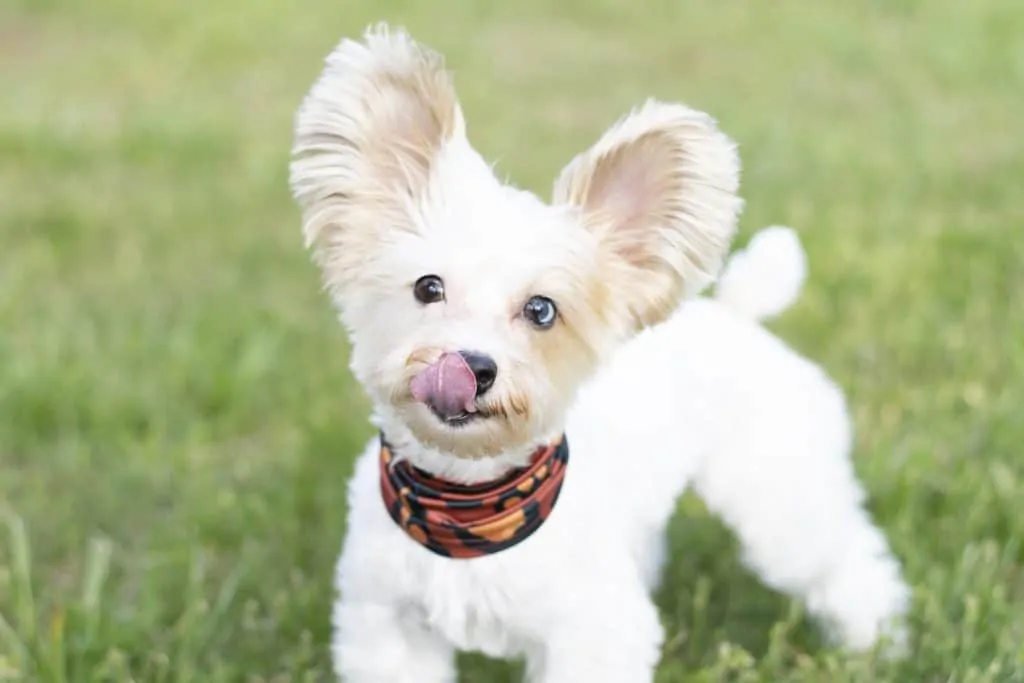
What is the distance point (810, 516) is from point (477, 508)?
3.89 ft

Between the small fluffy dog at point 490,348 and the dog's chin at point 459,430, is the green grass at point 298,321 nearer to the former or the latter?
the small fluffy dog at point 490,348

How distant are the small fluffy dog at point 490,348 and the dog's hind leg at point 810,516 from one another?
1.24 ft

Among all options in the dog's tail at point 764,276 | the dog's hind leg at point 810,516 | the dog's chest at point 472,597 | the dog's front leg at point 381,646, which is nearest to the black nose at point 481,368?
the dog's chest at point 472,597

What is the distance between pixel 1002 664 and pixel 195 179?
576cm

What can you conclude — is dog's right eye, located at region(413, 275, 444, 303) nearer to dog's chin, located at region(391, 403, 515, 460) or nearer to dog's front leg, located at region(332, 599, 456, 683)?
dog's chin, located at region(391, 403, 515, 460)

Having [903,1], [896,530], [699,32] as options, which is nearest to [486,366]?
[896,530]

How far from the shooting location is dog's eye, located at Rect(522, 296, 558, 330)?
247cm

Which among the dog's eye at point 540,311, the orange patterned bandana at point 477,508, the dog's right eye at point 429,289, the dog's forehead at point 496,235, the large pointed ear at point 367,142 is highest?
the large pointed ear at point 367,142

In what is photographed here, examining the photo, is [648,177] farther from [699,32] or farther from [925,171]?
[699,32]

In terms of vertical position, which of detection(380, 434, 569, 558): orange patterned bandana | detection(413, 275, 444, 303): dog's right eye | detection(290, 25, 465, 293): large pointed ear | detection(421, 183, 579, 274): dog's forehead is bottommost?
detection(380, 434, 569, 558): orange patterned bandana

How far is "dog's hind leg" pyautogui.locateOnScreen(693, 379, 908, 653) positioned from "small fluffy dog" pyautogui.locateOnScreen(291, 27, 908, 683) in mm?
379

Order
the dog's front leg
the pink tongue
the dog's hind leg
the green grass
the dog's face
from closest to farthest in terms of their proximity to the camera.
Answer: the pink tongue, the dog's face, the dog's front leg, the dog's hind leg, the green grass

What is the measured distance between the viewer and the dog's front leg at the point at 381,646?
278 centimetres

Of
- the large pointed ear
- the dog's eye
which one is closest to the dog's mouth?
the dog's eye
